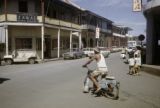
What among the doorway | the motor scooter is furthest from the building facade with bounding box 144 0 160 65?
the doorway

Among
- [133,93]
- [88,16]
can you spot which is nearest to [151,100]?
[133,93]

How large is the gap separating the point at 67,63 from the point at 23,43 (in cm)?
784

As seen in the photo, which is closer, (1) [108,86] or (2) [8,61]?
(1) [108,86]

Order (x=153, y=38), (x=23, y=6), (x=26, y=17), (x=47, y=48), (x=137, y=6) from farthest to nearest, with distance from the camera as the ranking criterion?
1. (x=47, y=48)
2. (x=23, y=6)
3. (x=26, y=17)
4. (x=137, y=6)
5. (x=153, y=38)

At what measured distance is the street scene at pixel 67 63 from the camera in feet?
35.6

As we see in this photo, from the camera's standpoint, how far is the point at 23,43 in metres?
35.4

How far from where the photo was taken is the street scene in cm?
1084

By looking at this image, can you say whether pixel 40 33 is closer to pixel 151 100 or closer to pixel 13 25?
pixel 13 25

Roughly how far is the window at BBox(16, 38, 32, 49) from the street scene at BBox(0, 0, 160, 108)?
45 mm

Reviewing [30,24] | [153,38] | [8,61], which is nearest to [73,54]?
[30,24]

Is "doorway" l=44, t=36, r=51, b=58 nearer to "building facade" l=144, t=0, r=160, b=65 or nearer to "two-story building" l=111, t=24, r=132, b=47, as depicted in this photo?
"building facade" l=144, t=0, r=160, b=65

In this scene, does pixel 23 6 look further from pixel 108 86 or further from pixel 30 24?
pixel 108 86

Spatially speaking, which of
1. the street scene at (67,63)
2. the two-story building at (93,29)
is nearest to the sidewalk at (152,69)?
the street scene at (67,63)

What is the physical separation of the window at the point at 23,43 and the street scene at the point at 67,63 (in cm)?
4
